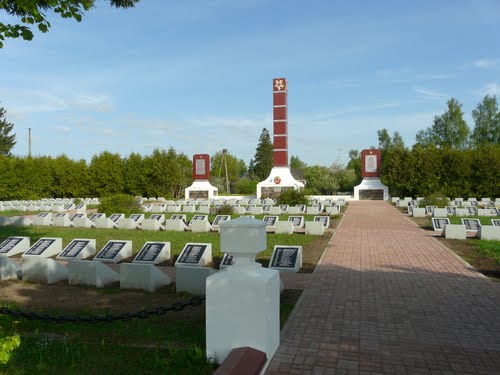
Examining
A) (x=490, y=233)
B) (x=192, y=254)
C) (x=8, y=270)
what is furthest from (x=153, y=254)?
(x=490, y=233)

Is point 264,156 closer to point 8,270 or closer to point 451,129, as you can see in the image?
point 451,129

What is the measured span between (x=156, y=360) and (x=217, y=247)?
833 cm

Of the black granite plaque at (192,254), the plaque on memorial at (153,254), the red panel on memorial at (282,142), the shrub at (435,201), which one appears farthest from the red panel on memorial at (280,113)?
the black granite plaque at (192,254)

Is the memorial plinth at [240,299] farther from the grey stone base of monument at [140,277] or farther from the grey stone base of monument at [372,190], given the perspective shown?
the grey stone base of monument at [372,190]

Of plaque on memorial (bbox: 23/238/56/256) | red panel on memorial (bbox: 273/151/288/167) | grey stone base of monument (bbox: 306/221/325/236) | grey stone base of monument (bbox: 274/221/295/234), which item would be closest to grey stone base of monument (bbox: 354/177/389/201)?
red panel on memorial (bbox: 273/151/288/167)

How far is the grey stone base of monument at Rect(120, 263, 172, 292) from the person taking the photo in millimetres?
7660

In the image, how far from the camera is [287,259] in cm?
941

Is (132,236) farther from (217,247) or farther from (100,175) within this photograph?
(100,175)

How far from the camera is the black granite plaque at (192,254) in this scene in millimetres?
9484

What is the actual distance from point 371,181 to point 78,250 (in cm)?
3437

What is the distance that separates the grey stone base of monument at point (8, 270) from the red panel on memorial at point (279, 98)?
3609cm

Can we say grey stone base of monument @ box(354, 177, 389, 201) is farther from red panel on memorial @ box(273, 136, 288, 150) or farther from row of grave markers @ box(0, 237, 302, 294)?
row of grave markers @ box(0, 237, 302, 294)

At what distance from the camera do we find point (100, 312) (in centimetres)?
→ 625

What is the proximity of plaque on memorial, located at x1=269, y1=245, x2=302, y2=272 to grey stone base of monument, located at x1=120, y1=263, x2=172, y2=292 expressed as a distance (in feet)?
8.60
